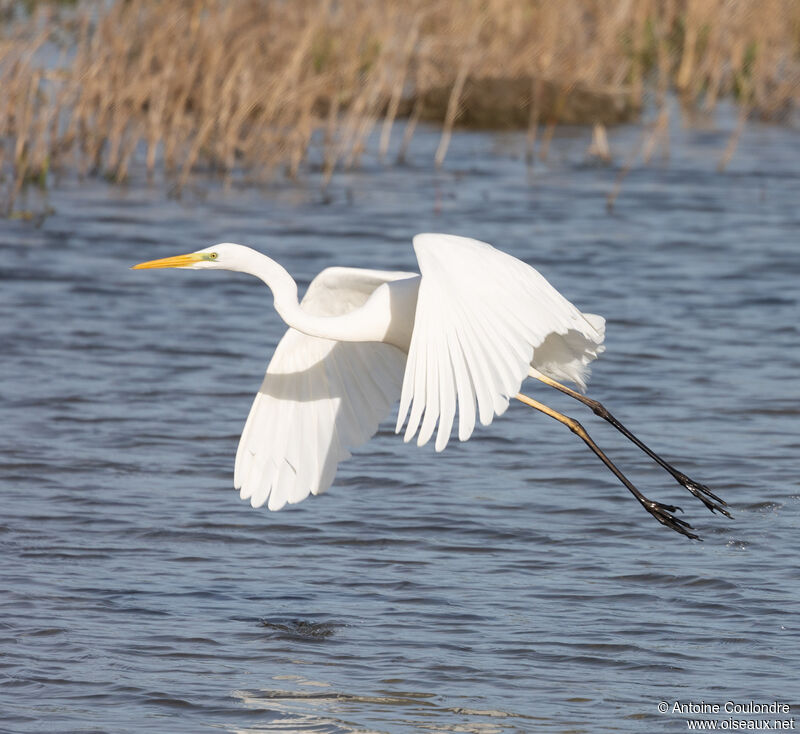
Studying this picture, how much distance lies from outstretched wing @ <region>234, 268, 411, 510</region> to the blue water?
0.43 meters

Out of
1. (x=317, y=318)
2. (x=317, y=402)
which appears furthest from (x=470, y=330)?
(x=317, y=402)

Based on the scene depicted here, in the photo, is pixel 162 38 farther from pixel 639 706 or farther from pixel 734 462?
pixel 639 706

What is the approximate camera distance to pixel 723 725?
4.24 metres

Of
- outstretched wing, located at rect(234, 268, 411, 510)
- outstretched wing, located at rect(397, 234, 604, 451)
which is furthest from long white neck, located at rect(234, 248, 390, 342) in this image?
outstretched wing, located at rect(397, 234, 604, 451)

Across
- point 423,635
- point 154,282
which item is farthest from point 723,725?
point 154,282

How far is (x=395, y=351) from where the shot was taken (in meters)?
5.68

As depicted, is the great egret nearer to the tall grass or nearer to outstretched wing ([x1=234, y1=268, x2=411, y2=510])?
outstretched wing ([x1=234, y1=268, x2=411, y2=510])

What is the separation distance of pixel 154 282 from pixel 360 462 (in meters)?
4.14

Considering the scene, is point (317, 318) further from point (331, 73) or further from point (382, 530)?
point (331, 73)

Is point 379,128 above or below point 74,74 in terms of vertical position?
below

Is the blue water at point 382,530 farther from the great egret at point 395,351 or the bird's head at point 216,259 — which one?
the bird's head at point 216,259

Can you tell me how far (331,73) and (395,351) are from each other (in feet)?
26.0

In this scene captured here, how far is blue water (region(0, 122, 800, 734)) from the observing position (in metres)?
4.48

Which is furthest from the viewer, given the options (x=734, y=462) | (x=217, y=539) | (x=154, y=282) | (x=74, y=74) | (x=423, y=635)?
(x=74, y=74)
